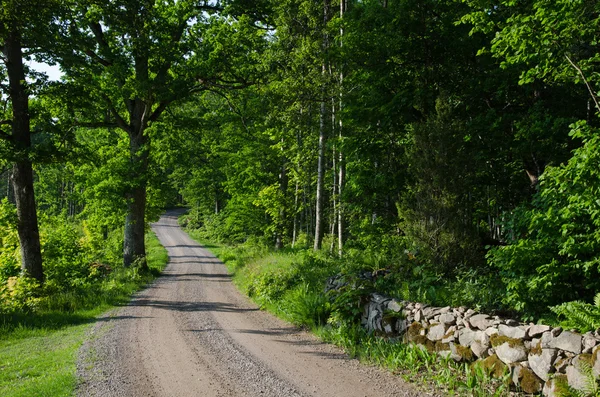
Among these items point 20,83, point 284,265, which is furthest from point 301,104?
point 20,83

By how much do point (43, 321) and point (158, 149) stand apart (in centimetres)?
1040

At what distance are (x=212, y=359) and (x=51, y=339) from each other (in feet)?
13.8

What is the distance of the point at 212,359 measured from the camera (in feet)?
22.8

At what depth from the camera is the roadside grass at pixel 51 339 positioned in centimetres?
583

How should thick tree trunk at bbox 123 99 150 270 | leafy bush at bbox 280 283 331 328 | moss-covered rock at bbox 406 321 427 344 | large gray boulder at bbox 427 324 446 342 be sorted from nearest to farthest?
large gray boulder at bbox 427 324 446 342 → moss-covered rock at bbox 406 321 427 344 → leafy bush at bbox 280 283 331 328 → thick tree trunk at bbox 123 99 150 270

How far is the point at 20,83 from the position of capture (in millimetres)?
11742

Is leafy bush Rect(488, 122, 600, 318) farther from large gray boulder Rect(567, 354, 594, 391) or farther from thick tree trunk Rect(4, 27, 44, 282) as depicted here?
thick tree trunk Rect(4, 27, 44, 282)

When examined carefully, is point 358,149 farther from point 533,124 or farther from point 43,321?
point 43,321

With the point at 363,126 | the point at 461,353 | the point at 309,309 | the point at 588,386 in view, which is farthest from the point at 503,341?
the point at 363,126

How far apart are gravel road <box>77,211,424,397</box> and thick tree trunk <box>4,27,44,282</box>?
3.80m

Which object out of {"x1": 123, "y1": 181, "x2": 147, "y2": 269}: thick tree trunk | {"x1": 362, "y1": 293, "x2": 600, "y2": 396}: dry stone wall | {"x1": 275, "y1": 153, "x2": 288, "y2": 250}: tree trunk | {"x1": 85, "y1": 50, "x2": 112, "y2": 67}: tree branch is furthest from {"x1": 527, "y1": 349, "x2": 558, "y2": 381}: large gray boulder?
{"x1": 275, "y1": 153, "x2": 288, "y2": 250}: tree trunk

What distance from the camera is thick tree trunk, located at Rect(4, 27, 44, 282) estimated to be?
11.7m

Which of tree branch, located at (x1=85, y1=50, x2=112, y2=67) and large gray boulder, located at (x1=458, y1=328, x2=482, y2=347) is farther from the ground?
tree branch, located at (x1=85, y1=50, x2=112, y2=67)

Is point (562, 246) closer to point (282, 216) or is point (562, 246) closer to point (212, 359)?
point (212, 359)
